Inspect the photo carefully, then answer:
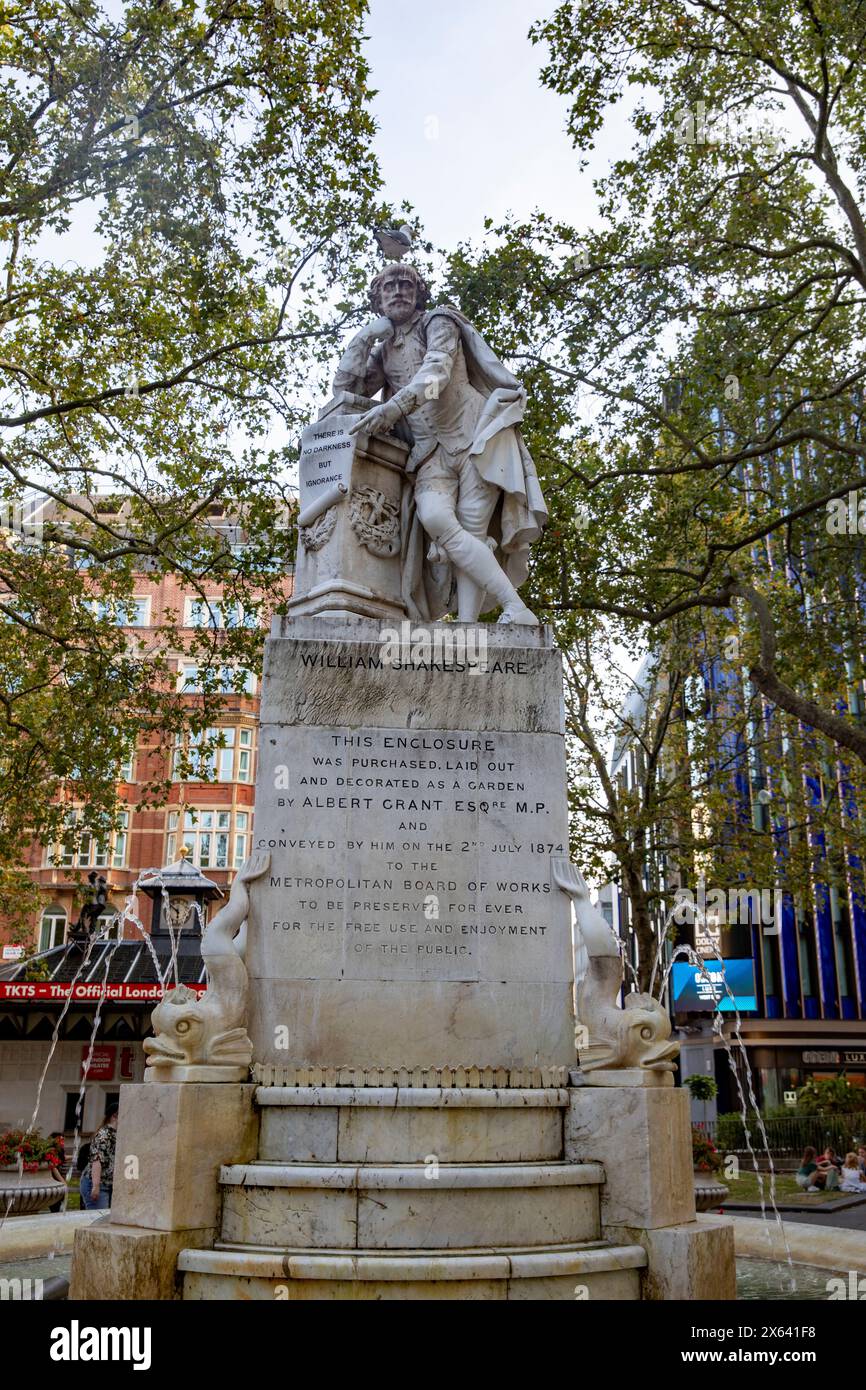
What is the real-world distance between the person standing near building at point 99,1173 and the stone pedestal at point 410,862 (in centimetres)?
955

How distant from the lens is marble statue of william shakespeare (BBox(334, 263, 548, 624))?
807cm

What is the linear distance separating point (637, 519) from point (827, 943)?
33.8 m

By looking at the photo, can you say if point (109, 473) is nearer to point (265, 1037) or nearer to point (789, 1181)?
point (265, 1037)

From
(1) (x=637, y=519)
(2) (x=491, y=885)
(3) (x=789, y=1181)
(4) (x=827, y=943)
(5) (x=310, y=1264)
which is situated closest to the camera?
(5) (x=310, y=1264)

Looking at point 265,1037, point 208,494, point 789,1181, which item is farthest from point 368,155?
point 789,1181

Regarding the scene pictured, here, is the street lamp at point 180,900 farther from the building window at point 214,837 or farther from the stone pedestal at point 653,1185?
the stone pedestal at point 653,1185

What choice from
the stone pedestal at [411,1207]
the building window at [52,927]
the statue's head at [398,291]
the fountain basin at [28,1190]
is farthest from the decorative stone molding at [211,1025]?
the building window at [52,927]

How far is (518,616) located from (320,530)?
1.56m

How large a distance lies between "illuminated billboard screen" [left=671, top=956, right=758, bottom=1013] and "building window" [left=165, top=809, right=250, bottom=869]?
1897 cm

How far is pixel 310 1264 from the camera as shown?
5.14 metres

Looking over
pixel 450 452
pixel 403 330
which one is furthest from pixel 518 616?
pixel 403 330

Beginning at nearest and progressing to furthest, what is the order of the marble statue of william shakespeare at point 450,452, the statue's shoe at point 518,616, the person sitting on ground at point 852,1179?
the statue's shoe at point 518,616 → the marble statue of william shakespeare at point 450,452 → the person sitting on ground at point 852,1179

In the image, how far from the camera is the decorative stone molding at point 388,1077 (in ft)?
20.2

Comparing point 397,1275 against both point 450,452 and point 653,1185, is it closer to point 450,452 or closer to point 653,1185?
point 653,1185
